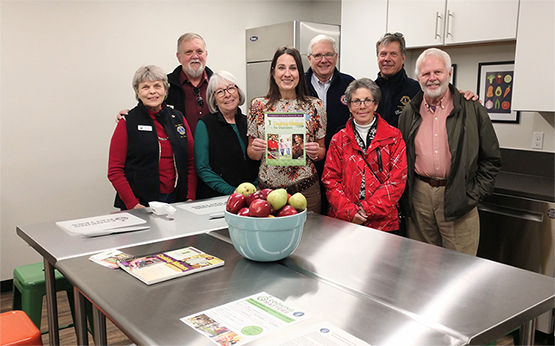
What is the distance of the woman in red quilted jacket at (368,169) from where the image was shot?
238 cm

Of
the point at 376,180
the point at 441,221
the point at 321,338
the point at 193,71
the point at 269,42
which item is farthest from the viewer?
the point at 269,42

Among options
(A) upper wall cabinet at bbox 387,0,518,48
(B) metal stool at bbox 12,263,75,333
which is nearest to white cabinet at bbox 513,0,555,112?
(A) upper wall cabinet at bbox 387,0,518,48

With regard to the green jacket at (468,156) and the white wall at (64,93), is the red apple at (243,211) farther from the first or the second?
the white wall at (64,93)

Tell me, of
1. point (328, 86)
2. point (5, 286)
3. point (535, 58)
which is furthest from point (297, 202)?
point (5, 286)

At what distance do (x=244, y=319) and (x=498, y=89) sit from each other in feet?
10.0

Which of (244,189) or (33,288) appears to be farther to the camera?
(33,288)

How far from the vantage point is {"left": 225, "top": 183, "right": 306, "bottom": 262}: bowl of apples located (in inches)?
54.2

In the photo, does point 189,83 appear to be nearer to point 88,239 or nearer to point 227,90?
point 227,90

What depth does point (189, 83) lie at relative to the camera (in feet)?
10.2

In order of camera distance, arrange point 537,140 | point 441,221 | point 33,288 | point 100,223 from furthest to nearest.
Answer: point 537,140
point 441,221
point 33,288
point 100,223

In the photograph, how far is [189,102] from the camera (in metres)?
3.09

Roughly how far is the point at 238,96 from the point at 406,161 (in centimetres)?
102

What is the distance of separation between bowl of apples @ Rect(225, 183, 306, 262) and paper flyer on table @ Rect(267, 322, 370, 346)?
40 centimetres

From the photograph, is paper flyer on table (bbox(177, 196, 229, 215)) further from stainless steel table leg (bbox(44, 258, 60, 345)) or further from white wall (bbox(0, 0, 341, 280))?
white wall (bbox(0, 0, 341, 280))
